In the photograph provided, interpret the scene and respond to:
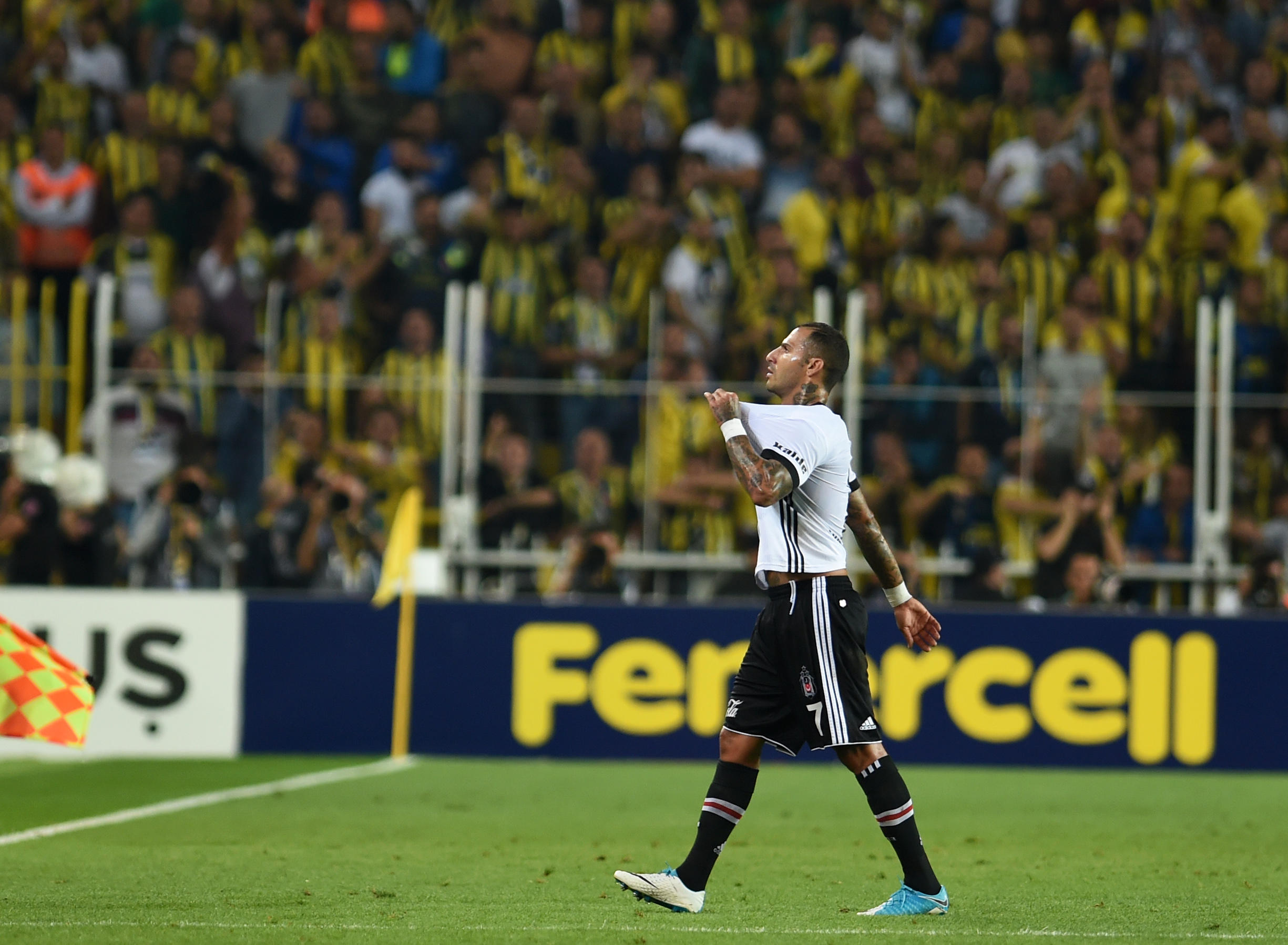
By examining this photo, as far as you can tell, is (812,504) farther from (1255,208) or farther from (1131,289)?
(1255,208)

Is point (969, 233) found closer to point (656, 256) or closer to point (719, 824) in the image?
point (656, 256)

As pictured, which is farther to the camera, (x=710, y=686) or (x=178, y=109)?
(x=178, y=109)

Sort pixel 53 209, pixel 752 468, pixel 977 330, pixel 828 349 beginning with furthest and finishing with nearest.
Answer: pixel 53 209, pixel 977 330, pixel 828 349, pixel 752 468

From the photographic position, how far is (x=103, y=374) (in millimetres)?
15258

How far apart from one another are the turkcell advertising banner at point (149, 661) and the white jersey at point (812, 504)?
800 cm

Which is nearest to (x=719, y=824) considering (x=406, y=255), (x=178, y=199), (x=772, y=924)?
(x=772, y=924)

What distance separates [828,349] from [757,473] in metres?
0.61

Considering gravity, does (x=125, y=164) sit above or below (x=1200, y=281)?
above

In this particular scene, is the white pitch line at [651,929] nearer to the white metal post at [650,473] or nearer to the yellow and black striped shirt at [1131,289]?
the white metal post at [650,473]

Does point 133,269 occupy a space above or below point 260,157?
below

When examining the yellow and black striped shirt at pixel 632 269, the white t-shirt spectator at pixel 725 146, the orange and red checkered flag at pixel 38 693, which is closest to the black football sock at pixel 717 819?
the orange and red checkered flag at pixel 38 693

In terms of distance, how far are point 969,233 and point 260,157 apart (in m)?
6.70

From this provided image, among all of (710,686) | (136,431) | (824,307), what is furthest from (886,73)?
(136,431)

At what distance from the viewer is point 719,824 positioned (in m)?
6.85
